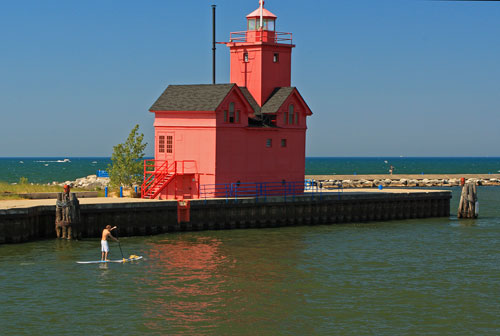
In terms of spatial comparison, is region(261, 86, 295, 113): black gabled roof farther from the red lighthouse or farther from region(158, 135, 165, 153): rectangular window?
region(158, 135, 165, 153): rectangular window

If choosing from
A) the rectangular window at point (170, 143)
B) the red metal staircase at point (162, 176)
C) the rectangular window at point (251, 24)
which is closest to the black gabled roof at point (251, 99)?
the rectangular window at point (251, 24)

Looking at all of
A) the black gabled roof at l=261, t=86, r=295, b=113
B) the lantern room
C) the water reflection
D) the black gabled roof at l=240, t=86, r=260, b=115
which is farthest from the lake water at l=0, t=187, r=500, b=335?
the lantern room

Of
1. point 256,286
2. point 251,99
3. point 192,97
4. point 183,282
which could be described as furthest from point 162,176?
point 256,286

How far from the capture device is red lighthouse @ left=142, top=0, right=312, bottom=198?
48.6 meters

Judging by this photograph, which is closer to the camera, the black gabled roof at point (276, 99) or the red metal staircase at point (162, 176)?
the red metal staircase at point (162, 176)

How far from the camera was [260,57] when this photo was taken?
172ft

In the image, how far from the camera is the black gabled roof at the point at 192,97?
48719 mm

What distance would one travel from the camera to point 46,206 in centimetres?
4166

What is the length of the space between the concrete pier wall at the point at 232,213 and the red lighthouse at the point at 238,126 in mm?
2564

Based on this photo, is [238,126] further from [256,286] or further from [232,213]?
[256,286]

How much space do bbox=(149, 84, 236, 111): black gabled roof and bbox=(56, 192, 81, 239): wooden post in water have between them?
11790 millimetres

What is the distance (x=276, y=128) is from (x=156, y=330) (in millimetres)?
29166

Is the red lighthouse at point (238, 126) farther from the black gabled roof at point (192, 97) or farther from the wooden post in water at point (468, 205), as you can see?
the wooden post in water at point (468, 205)

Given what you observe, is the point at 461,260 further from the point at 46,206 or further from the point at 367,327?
Result: the point at 46,206
